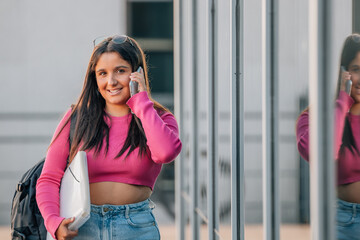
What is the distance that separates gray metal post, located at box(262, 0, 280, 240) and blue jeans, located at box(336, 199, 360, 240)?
1.71 ft

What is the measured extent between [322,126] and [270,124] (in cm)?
53

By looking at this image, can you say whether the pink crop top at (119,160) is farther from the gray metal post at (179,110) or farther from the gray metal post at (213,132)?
the gray metal post at (179,110)

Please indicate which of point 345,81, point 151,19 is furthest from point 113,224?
point 151,19

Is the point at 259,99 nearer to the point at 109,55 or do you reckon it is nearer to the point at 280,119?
the point at 280,119

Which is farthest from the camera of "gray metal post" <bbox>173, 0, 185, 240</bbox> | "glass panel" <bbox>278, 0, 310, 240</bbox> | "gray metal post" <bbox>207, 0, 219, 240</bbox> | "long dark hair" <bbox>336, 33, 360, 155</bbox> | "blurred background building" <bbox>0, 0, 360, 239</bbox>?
"gray metal post" <bbox>173, 0, 185, 240</bbox>

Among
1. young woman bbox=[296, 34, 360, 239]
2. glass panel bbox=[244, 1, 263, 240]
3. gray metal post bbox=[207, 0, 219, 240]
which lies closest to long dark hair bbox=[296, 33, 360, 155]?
young woman bbox=[296, 34, 360, 239]

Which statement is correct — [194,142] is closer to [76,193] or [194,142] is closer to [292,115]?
[76,193]

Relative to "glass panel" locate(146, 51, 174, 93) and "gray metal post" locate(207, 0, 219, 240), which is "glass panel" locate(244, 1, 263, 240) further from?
"glass panel" locate(146, 51, 174, 93)

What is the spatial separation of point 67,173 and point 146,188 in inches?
10.6

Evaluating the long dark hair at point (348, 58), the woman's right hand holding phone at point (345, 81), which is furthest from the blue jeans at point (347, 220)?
the woman's right hand holding phone at point (345, 81)

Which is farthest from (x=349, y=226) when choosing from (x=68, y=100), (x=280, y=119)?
(x=68, y=100)

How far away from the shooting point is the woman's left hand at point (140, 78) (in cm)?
210

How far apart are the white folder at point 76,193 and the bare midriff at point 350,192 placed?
3.03 ft

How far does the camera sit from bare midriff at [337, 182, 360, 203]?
109 centimetres
